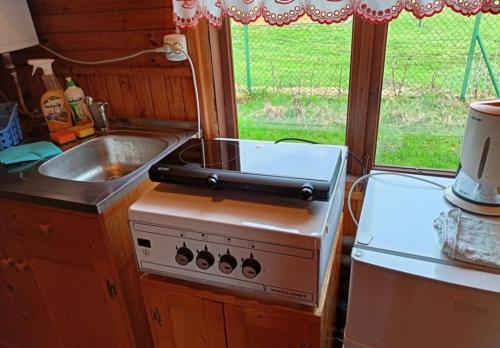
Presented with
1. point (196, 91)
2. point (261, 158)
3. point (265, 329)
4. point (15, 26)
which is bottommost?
point (265, 329)

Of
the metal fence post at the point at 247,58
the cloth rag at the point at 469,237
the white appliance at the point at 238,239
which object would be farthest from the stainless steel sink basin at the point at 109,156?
the cloth rag at the point at 469,237

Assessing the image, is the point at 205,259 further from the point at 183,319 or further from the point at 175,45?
the point at 175,45

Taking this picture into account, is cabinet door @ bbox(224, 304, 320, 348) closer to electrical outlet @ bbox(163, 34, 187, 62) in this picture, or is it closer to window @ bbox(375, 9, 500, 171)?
window @ bbox(375, 9, 500, 171)

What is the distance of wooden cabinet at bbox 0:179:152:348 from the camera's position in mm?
1090

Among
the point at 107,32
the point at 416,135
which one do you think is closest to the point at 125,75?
the point at 107,32

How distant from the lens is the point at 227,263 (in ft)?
2.88

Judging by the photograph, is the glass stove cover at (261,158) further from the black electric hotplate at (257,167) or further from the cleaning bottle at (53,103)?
the cleaning bottle at (53,103)

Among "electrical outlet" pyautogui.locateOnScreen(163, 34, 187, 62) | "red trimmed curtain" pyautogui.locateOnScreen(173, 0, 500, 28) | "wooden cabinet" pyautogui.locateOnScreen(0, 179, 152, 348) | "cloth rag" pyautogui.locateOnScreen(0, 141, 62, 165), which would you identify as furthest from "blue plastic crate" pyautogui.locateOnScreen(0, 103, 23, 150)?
"red trimmed curtain" pyautogui.locateOnScreen(173, 0, 500, 28)

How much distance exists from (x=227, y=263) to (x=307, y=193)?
26 cm

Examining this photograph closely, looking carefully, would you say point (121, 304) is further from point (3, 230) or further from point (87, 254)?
point (3, 230)

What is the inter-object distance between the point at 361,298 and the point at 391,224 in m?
0.21

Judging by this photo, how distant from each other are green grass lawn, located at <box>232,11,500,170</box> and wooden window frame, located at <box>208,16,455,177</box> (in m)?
0.03

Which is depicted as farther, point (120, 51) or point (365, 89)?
point (120, 51)

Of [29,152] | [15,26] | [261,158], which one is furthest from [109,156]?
[261,158]
